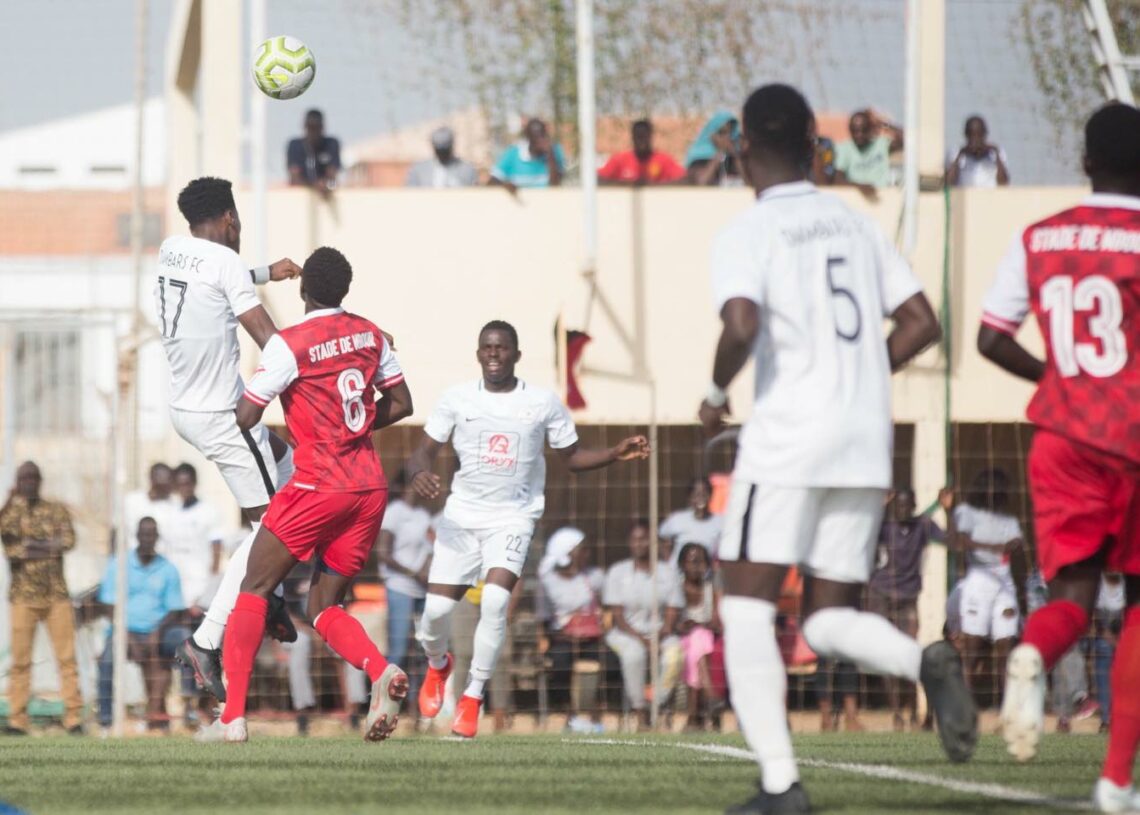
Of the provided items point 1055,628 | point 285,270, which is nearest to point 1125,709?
point 1055,628

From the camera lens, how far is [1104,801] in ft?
17.1

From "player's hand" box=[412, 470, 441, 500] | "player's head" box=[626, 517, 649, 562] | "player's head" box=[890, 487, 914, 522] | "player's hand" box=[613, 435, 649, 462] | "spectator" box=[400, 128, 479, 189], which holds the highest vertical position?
"spectator" box=[400, 128, 479, 189]

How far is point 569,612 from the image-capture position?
14.9 metres

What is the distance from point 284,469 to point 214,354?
69 centimetres

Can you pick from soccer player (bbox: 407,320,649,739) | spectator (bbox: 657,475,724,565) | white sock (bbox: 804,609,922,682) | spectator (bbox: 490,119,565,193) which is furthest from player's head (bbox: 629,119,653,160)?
white sock (bbox: 804,609,922,682)

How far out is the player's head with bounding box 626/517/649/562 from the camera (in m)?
14.8

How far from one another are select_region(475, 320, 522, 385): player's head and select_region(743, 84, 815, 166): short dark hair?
4.91 meters

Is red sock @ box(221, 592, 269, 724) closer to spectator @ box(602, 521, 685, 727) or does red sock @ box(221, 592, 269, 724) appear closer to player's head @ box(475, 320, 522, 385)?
player's head @ box(475, 320, 522, 385)

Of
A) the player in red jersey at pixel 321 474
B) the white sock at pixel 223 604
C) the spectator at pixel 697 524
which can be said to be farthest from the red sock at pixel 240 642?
the spectator at pixel 697 524

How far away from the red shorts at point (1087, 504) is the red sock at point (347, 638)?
3.56 metres

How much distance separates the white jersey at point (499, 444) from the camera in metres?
10.4

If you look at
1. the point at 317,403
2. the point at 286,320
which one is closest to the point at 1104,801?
the point at 317,403

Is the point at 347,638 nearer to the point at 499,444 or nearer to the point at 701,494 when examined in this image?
the point at 499,444

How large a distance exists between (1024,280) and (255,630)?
4.03 meters
